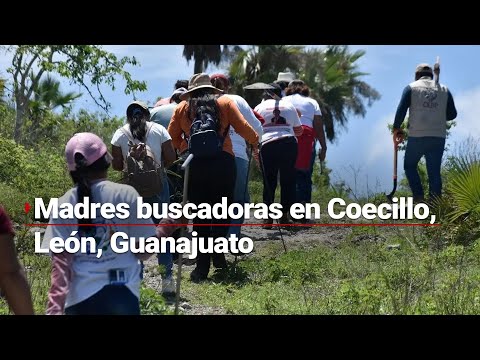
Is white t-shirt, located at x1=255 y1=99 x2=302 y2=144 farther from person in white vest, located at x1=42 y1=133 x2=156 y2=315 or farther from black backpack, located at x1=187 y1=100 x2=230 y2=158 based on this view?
person in white vest, located at x1=42 y1=133 x2=156 y2=315

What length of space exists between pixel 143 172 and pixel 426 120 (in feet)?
15.9

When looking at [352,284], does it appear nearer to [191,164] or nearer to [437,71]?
[191,164]

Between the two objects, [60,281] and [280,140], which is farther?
[280,140]

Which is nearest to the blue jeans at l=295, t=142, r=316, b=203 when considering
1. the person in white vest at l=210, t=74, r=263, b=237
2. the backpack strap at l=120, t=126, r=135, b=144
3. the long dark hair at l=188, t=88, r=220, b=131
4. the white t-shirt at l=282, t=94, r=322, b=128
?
the white t-shirt at l=282, t=94, r=322, b=128

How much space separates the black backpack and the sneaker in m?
1.09

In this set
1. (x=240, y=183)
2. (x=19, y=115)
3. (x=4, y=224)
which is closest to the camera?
(x=4, y=224)

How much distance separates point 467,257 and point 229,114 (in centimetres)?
233

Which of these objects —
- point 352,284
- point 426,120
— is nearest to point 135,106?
point 352,284

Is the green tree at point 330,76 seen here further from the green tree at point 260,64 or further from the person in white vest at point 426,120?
the person in white vest at point 426,120

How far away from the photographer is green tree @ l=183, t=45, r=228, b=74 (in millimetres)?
34938

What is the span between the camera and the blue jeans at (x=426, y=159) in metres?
12.1

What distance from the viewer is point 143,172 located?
827 cm
